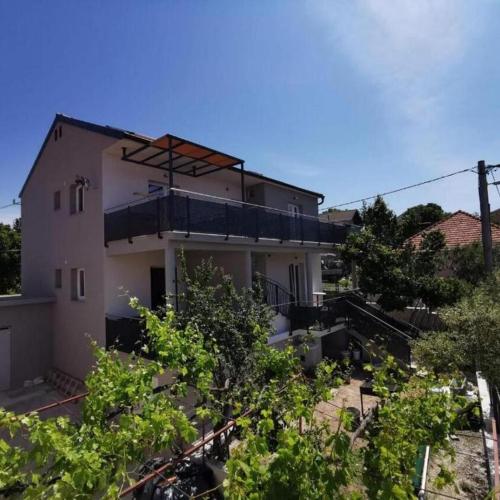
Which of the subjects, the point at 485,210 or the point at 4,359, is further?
the point at 4,359

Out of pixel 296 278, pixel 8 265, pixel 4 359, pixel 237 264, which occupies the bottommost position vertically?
pixel 4 359

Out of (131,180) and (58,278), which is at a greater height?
(131,180)

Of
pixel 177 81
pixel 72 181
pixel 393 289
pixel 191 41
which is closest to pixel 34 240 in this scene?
pixel 72 181

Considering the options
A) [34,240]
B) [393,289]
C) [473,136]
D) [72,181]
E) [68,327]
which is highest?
[473,136]

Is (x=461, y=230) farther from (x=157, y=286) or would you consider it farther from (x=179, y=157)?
(x=157, y=286)

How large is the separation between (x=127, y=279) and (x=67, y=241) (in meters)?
3.78

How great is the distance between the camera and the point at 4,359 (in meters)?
12.5

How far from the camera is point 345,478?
2.16 m

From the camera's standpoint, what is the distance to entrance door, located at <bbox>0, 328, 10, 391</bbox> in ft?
41.0

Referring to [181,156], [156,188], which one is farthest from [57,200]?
[181,156]

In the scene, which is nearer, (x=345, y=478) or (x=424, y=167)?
(x=345, y=478)

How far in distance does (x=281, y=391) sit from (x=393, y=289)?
398 inches

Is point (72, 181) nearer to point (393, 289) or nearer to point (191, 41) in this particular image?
point (191, 41)

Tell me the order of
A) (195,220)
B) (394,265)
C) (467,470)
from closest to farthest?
(467,470), (195,220), (394,265)
